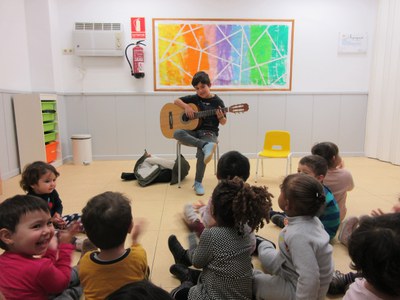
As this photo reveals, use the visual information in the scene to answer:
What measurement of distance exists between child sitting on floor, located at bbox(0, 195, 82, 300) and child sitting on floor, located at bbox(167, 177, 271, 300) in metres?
0.55

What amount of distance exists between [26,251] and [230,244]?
75 cm

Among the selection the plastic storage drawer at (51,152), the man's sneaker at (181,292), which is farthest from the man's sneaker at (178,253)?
the plastic storage drawer at (51,152)

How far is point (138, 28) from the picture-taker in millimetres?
4625

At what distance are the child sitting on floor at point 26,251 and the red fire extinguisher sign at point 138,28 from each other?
13.1ft

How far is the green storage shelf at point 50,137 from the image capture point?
13.9ft

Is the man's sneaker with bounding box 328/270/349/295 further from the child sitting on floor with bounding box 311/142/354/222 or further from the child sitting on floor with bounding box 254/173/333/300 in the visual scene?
the child sitting on floor with bounding box 311/142/354/222

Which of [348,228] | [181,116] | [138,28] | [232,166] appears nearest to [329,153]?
[348,228]

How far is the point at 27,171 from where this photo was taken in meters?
1.82

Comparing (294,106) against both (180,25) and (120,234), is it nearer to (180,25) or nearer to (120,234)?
(180,25)

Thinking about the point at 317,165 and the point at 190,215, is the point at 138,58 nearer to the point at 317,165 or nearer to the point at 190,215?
the point at 190,215

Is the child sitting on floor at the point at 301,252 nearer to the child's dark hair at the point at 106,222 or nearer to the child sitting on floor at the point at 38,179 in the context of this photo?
the child's dark hair at the point at 106,222

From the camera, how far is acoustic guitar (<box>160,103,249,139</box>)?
328 cm

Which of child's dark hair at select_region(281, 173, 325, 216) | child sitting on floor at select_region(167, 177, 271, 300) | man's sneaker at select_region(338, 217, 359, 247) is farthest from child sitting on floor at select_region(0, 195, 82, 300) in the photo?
man's sneaker at select_region(338, 217, 359, 247)

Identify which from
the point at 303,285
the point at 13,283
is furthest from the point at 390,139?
Result: the point at 13,283
